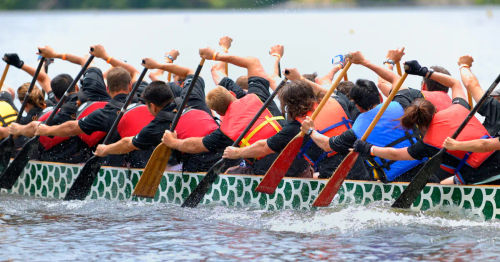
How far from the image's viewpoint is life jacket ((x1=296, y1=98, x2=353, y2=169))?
802cm

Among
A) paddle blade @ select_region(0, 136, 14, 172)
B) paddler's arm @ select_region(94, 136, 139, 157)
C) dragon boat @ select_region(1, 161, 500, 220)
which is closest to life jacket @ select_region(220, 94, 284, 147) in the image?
dragon boat @ select_region(1, 161, 500, 220)

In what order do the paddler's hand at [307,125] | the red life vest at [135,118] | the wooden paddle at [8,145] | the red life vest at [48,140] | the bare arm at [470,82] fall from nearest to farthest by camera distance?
the bare arm at [470,82], the paddler's hand at [307,125], the red life vest at [135,118], the red life vest at [48,140], the wooden paddle at [8,145]

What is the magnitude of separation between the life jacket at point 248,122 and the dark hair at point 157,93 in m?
0.73

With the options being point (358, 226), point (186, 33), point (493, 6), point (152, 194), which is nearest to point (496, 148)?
point (358, 226)

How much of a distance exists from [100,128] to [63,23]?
5120 centimetres

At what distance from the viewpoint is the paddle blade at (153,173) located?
28.6ft

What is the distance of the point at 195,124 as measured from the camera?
8695 mm

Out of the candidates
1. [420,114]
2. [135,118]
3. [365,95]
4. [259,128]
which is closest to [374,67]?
[365,95]

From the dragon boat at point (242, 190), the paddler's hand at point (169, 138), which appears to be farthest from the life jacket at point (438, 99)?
the paddler's hand at point (169, 138)

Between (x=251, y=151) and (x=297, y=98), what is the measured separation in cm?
70

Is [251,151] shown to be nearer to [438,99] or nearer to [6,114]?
[438,99]

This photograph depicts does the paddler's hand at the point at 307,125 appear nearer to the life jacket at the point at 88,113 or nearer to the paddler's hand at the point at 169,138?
the paddler's hand at the point at 169,138

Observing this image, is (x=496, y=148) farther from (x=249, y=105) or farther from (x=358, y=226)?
(x=249, y=105)

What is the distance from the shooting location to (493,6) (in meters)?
64.7
